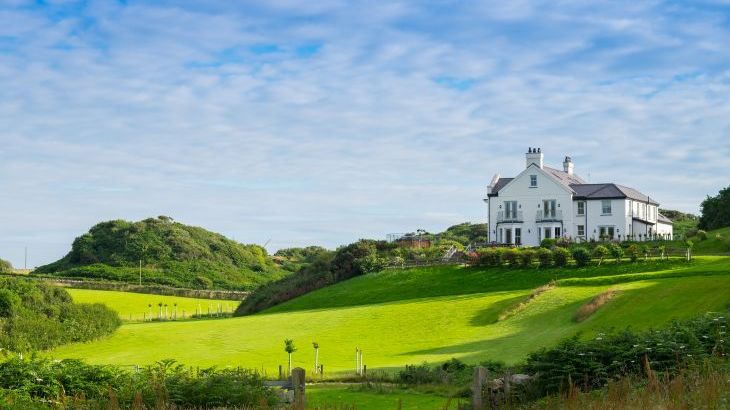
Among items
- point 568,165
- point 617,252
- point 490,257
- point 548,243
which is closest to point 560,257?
point 617,252

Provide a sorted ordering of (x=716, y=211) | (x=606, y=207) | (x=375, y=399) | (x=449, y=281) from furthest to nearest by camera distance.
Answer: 1. (x=716, y=211)
2. (x=606, y=207)
3. (x=449, y=281)
4. (x=375, y=399)

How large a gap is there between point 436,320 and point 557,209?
95.5ft

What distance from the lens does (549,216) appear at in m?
71.6

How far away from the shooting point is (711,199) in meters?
82.6

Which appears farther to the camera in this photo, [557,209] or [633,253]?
[557,209]

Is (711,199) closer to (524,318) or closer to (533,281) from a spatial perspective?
(533,281)

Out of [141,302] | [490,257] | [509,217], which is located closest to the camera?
[490,257]

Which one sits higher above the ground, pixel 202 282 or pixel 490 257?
pixel 490 257

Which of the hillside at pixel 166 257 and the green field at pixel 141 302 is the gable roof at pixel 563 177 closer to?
the green field at pixel 141 302

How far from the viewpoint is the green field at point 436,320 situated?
37.1m

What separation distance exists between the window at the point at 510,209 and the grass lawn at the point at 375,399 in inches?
1859

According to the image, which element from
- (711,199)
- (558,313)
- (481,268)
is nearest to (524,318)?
(558,313)

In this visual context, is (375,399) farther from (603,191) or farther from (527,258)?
(603,191)

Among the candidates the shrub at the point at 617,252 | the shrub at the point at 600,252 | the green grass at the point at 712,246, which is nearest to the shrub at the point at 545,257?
the shrub at the point at 600,252
